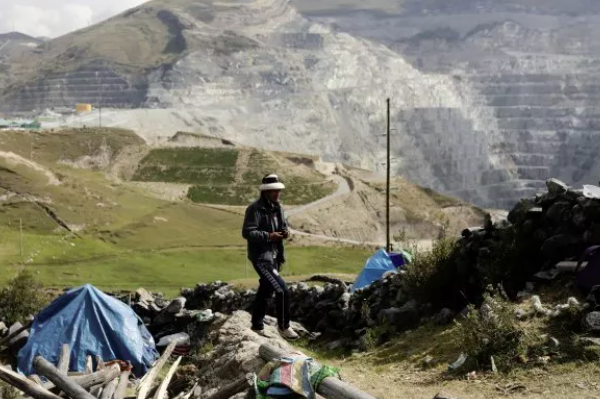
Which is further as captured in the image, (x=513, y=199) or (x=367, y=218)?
(x=513, y=199)

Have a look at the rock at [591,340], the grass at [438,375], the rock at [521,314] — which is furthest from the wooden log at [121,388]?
the rock at [591,340]

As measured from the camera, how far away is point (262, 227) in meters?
11.4

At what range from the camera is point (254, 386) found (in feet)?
28.4

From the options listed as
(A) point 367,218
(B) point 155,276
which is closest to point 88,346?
(B) point 155,276

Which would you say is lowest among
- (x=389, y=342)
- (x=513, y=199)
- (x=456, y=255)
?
A: (x=513, y=199)

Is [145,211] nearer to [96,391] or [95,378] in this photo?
[95,378]

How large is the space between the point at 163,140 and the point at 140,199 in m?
44.2

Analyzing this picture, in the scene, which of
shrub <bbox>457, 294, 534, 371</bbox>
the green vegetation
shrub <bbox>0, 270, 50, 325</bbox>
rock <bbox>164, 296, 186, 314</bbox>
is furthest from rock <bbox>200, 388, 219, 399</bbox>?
the green vegetation

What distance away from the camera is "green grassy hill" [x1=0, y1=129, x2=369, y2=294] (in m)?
47.3

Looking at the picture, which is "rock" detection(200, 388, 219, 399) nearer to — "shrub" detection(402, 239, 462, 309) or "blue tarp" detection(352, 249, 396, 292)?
"shrub" detection(402, 239, 462, 309)

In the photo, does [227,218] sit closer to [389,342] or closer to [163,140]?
[163,140]

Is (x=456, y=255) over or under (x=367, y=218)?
over

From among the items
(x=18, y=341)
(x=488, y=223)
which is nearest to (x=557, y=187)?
(x=488, y=223)

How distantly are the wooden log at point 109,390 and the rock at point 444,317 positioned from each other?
523cm
